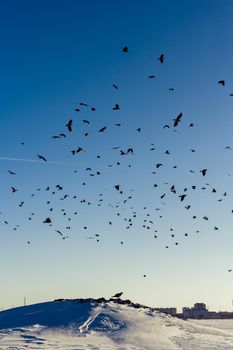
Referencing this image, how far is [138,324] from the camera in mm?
38906

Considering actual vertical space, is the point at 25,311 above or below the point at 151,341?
above

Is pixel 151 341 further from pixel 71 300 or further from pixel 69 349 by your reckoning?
pixel 71 300

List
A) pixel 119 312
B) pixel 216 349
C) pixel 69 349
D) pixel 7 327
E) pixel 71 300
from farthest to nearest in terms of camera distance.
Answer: pixel 71 300
pixel 119 312
pixel 7 327
pixel 216 349
pixel 69 349

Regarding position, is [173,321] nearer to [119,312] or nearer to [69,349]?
[119,312]

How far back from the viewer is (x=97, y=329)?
36500mm

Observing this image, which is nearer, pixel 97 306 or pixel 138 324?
pixel 138 324

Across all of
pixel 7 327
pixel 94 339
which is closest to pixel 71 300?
pixel 7 327

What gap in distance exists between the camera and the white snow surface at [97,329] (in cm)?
3219

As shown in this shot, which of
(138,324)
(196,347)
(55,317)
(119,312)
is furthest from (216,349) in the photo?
(55,317)

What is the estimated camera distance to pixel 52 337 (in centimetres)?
3394

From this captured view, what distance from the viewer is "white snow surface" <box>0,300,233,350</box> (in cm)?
3219

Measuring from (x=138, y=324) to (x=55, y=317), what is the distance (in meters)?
6.82

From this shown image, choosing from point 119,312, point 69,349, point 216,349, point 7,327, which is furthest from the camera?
point 119,312

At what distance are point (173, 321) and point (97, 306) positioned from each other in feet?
22.8
